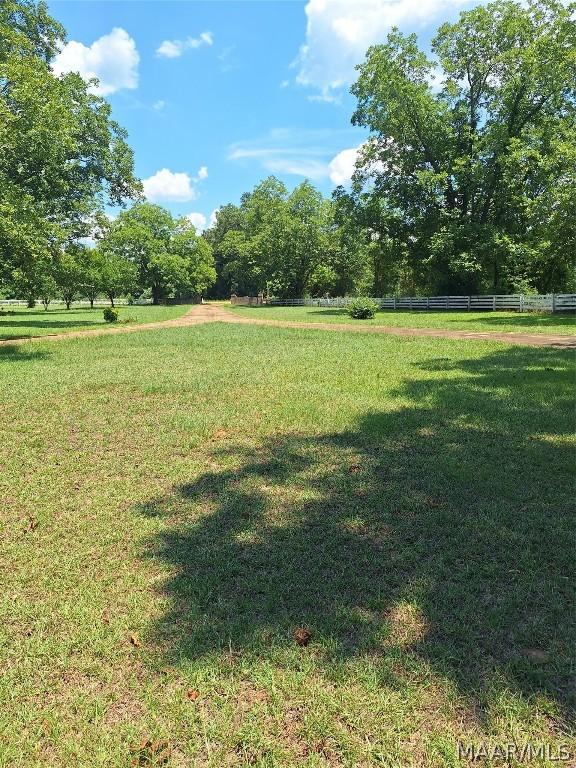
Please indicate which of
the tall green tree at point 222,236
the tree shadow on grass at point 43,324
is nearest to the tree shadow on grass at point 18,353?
the tree shadow on grass at point 43,324

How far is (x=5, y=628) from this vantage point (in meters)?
2.57

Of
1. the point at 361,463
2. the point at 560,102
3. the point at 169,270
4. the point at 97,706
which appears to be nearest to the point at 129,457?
the point at 361,463

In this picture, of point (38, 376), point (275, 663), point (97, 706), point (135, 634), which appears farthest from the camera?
point (38, 376)

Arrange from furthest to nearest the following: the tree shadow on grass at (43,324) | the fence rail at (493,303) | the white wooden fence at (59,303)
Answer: the white wooden fence at (59,303) < the fence rail at (493,303) < the tree shadow on grass at (43,324)

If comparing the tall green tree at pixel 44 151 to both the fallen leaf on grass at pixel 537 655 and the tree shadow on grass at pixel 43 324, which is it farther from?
the fallen leaf on grass at pixel 537 655

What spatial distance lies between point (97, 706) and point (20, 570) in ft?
4.38

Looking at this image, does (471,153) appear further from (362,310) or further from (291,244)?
(291,244)

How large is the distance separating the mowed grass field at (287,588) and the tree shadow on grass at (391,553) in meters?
0.02

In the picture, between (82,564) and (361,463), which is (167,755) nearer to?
(82,564)

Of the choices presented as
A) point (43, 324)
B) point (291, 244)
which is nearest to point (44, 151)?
point (43, 324)

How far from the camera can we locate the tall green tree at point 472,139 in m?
29.5

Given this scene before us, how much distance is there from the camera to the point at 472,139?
33.5 m

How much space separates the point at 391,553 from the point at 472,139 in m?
37.2

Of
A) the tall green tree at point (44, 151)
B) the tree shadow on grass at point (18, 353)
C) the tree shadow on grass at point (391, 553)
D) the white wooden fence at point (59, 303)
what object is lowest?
the tree shadow on grass at point (391, 553)
